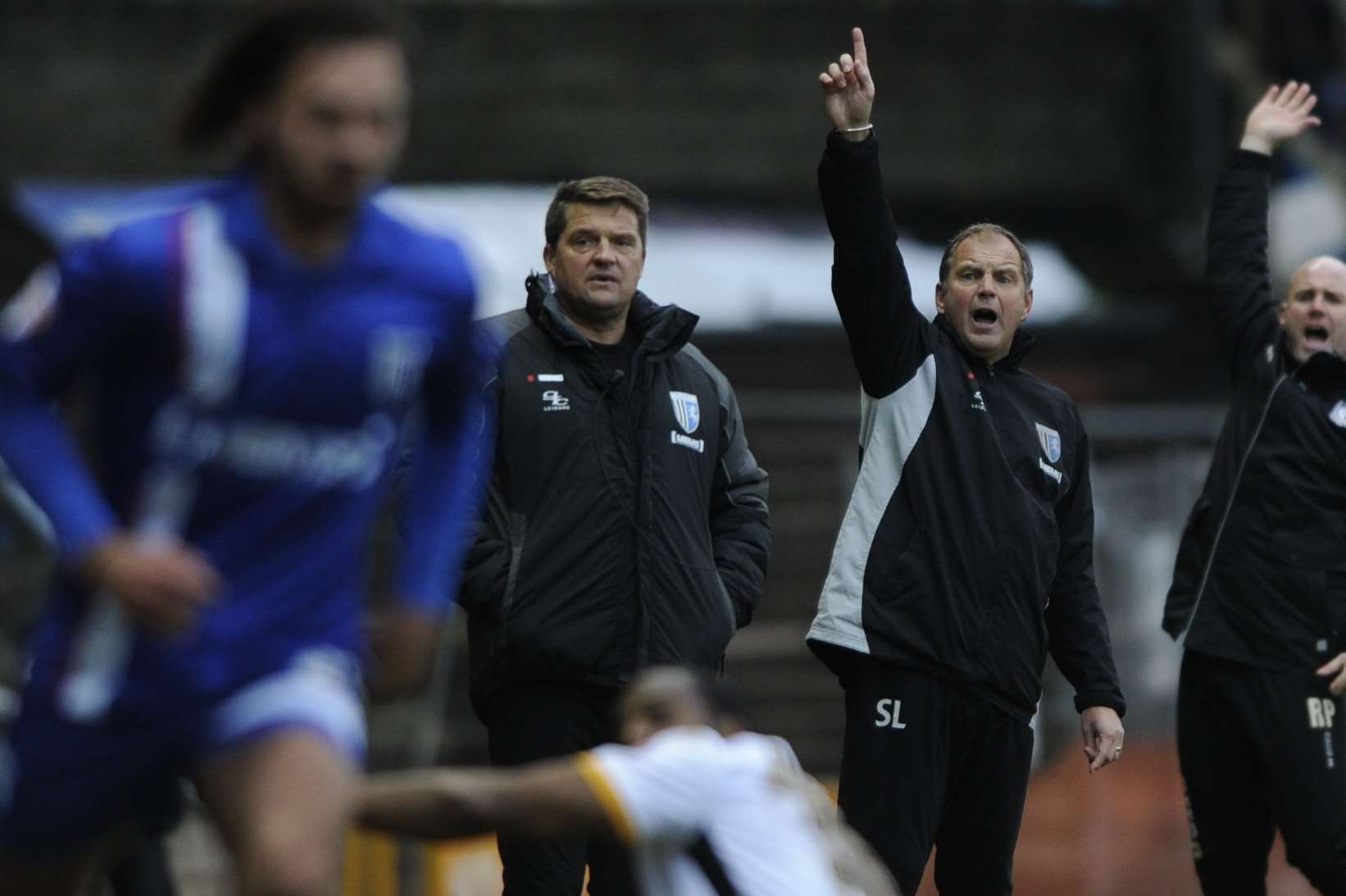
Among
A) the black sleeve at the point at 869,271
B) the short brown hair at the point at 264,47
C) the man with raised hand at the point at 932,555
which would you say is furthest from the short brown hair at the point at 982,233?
the short brown hair at the point at 264,47

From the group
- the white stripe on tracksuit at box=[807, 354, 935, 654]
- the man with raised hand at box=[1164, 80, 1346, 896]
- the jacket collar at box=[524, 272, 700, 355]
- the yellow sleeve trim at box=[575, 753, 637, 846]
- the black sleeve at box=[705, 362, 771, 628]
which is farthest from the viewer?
the man with raised hand at box=[1164, 80, 1346, 896]

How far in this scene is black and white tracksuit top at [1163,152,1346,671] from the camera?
25.9 ft

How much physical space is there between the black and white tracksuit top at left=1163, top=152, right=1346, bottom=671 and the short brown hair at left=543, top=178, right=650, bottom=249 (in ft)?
7.02

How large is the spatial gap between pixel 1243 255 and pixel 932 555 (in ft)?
6.66

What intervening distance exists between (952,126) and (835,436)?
16.6ft

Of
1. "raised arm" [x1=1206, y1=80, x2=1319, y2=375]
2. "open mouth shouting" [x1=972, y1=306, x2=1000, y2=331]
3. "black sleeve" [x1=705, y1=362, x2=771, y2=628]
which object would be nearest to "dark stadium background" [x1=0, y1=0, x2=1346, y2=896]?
"raised arm" [x1=1206, y1=80, x2=1319, y2=375]

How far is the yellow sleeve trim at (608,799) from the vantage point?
4887 millimetres

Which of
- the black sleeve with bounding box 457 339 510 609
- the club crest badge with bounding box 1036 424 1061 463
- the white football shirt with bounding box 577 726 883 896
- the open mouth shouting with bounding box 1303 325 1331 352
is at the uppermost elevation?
the open mouth shouting with bounding box 1303 325 1331 352

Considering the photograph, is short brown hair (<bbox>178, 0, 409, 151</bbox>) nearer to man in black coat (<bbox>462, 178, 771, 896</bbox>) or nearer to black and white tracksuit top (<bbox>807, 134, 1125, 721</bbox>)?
black and white tracksuit top (<bbox>807, 134, 1125, 721</bbox>)

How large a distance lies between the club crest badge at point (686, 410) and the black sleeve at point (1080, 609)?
3.78ft

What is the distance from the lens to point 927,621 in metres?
6.93

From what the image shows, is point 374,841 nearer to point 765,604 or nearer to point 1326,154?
point 765,604

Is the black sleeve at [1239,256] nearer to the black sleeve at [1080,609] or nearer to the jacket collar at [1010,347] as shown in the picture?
the black sleeve at [1080,609]

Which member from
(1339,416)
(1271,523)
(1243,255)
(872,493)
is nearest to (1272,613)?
(1271,523)
